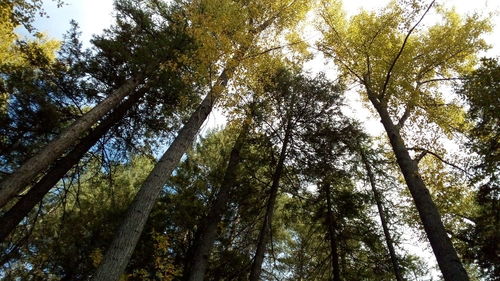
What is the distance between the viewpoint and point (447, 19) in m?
11.3

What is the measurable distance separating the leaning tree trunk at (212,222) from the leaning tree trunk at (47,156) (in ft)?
11.4

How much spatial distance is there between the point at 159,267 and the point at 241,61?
6220mm

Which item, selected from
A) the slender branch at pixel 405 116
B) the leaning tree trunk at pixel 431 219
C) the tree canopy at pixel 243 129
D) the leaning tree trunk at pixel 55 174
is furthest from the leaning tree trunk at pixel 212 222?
the slender branch at pixel 405 116

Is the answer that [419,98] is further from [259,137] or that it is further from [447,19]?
[259,137]

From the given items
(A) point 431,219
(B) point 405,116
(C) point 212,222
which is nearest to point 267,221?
(C) point 212,222

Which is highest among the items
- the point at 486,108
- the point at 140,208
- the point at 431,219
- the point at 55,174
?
the point at 486,108

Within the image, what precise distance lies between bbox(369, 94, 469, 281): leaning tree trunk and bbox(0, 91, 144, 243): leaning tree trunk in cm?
710

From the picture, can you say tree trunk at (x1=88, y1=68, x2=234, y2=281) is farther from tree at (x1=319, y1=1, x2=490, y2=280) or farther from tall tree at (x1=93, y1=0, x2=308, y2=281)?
tree at (x1=319, y1=1, x2=490, y2=280)

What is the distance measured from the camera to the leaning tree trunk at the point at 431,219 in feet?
18.5

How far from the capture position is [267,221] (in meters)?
8.01

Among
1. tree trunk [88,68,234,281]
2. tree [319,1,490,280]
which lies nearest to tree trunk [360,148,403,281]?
tree [319,1,490,280]

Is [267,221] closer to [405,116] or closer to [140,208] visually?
[140,208]

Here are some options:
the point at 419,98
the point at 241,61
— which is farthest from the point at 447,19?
the point at 241,61

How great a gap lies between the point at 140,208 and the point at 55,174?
434cm
